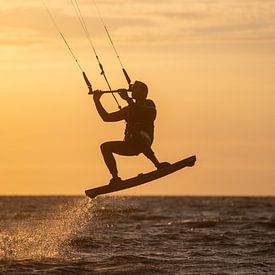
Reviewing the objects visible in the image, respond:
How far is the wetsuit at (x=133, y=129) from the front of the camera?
83.5ft

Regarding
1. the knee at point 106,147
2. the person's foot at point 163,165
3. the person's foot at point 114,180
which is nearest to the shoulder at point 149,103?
the knee at point 106,147

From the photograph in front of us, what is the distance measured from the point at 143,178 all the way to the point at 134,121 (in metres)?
1.80

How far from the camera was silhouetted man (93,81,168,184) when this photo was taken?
25344 millimetres

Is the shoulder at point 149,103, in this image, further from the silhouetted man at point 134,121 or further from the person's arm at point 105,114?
the person's arm at point 105,114

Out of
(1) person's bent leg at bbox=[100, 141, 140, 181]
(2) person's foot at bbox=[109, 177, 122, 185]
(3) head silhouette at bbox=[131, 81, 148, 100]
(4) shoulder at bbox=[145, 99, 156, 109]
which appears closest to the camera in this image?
(3) head silhouette at bbox=[131, 81, 148, 100]

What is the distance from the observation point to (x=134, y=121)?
2548 centimetres

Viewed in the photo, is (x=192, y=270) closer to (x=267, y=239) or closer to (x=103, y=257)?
(x=103, y=257)

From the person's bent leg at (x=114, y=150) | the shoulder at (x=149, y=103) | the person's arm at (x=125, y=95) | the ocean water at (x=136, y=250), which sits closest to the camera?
the person's arm at (x=125, y=95)

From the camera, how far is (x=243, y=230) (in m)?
53.0

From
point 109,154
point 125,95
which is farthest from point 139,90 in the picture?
point 109,154

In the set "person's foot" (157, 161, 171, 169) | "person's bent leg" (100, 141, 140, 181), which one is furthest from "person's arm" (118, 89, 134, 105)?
"person's foot" (157, 161, 171, 169)

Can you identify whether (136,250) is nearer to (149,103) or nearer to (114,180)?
(114,180)

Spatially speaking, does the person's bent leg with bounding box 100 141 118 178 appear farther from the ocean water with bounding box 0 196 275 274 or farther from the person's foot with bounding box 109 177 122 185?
the ocean water with bounding box 0 196 275 274

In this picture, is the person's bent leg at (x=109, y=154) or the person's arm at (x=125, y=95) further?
the person's bent leg at (x=109, y=154)
